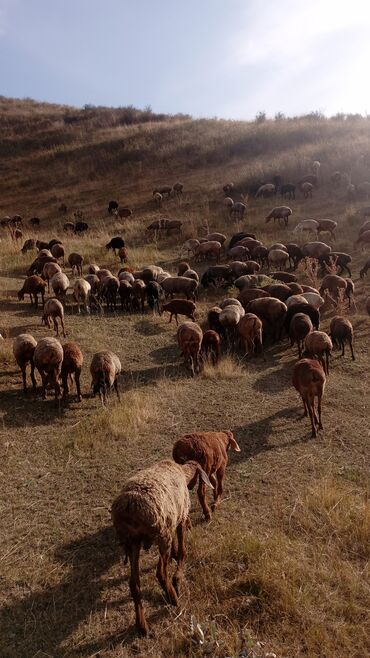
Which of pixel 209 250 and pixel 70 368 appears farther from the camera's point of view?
pixel 209 250

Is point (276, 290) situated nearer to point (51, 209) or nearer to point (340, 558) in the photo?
point (340, 558)

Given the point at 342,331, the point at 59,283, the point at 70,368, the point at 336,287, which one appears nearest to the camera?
the point at 70,368

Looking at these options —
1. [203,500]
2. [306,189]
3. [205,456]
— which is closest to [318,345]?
[205,456]

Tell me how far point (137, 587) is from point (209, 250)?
17.2m

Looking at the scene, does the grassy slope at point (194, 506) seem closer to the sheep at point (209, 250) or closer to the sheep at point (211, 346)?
the sheep at point (211, 346)

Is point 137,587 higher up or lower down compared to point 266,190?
lower down

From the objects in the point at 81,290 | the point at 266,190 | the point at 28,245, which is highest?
the point at 266,190

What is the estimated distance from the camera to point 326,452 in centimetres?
736

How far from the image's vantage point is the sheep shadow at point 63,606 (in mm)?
4062

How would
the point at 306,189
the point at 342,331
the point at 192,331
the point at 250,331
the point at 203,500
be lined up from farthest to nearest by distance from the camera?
the point at 306,189, the point at 250,331, the point at 342,331, the point at 192,331, the point at 203,500

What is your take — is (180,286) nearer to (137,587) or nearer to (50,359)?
(50,359)

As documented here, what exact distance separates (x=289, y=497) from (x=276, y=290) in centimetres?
849

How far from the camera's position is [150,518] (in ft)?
13.0

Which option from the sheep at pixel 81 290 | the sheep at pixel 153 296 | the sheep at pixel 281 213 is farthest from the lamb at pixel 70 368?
the sheep at pixel 281 213
